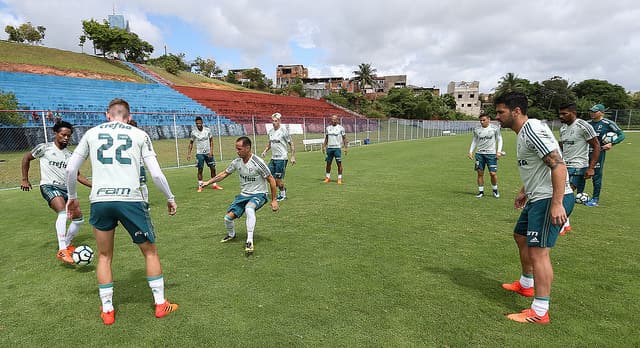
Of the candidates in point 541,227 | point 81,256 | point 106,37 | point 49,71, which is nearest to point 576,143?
point 541,227

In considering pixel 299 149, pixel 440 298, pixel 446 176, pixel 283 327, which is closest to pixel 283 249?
pixel 283 327

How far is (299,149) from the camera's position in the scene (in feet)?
84.5

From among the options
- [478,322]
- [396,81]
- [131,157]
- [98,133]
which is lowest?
[478,322]

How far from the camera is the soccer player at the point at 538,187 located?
120 inches

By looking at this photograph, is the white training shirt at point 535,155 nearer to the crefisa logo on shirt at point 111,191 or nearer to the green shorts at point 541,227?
the green shorts at point 541,227

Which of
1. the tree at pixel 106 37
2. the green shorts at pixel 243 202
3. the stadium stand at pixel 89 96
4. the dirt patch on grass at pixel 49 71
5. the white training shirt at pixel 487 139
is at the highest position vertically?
the tree at pixel 106 37

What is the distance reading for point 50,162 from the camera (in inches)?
196

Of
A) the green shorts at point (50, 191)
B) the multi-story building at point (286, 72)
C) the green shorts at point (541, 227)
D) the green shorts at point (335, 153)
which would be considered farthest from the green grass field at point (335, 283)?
the multi-story building at point (286, 72)

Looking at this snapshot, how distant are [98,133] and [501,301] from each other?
4.39m

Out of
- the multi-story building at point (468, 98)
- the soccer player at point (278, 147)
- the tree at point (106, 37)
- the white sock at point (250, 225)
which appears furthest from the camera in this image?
the multi-story building at point (468, 98)

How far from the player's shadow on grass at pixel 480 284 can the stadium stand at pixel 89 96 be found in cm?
2243

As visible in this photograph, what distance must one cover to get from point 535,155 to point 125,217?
Answer: 3902 mm

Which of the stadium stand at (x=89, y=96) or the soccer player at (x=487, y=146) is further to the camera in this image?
the stadium stand at (x=89, y=96)

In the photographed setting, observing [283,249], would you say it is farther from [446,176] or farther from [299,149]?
[299,149]
